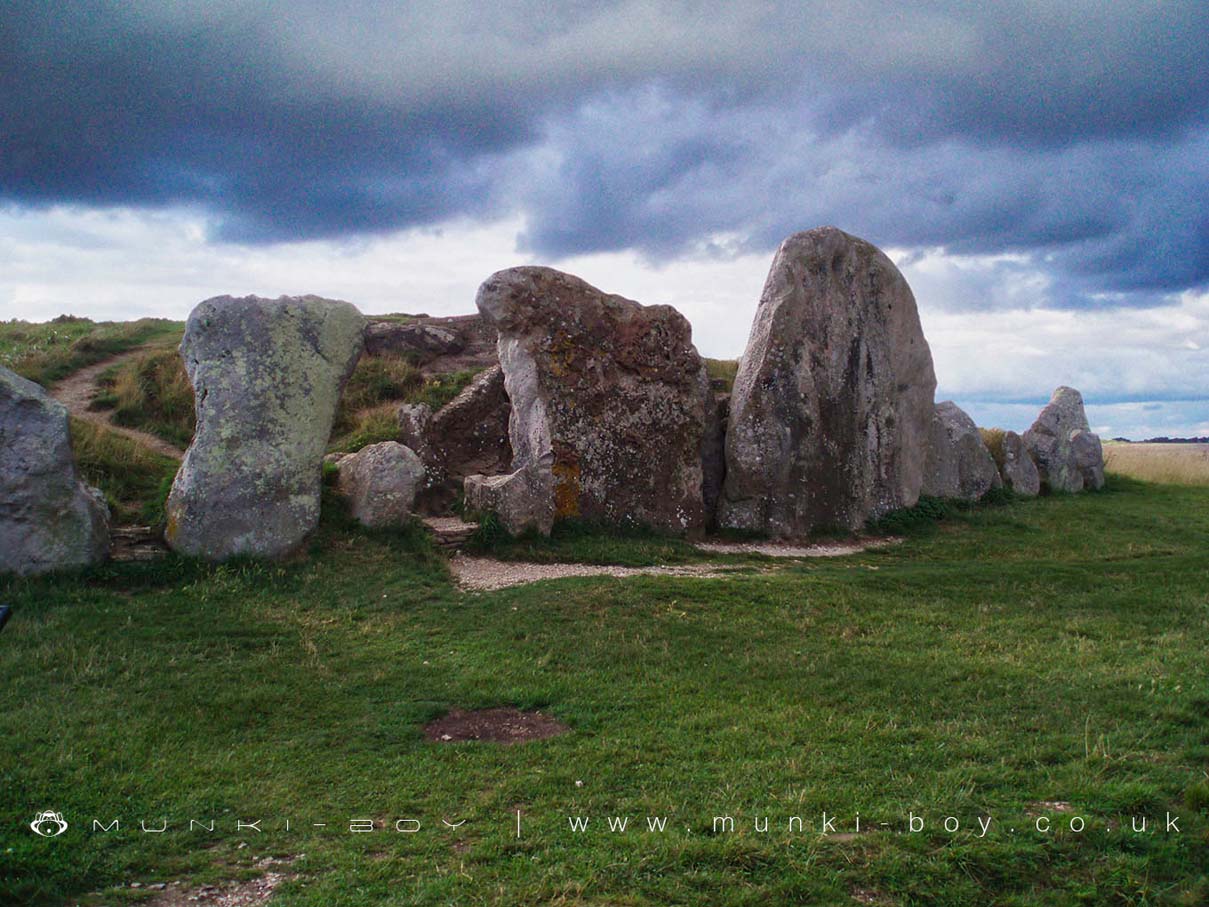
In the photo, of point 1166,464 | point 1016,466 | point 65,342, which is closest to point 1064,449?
point 1016,466

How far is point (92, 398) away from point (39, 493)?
30.6ft

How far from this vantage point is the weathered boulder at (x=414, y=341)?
82.6 ft

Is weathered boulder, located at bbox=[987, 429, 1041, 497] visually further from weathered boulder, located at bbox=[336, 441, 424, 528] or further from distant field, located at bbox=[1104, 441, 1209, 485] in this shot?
weathered boulder, located at bbox=[336, 441, 424, 528]

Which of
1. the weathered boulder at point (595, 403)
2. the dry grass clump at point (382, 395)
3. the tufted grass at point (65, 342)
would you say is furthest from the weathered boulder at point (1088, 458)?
the tufted grass at point (65, 342)

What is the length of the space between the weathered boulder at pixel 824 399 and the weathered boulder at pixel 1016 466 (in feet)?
14.7

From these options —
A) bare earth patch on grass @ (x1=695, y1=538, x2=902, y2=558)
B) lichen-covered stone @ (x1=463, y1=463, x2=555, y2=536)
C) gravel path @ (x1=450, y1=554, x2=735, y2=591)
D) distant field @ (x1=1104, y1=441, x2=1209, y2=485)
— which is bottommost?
gravel path @ (x1=450, y1=554, x2=735, y2=591)

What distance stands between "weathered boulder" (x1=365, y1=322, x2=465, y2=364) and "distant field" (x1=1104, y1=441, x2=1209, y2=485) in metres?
19.9

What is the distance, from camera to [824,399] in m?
18.5

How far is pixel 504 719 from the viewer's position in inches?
320

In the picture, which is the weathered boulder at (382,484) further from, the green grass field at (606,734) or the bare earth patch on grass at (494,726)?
the bare earth patch on grass at (494,726)

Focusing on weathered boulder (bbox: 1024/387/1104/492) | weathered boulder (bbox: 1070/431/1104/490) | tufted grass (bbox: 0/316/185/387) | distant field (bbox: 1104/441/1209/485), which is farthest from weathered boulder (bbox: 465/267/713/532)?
distant field (bbox: 1104/441/1209/485)

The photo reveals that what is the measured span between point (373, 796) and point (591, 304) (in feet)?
36.9

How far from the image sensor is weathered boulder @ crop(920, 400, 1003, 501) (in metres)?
22.0

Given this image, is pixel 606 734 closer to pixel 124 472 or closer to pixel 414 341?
pixel 124 472
